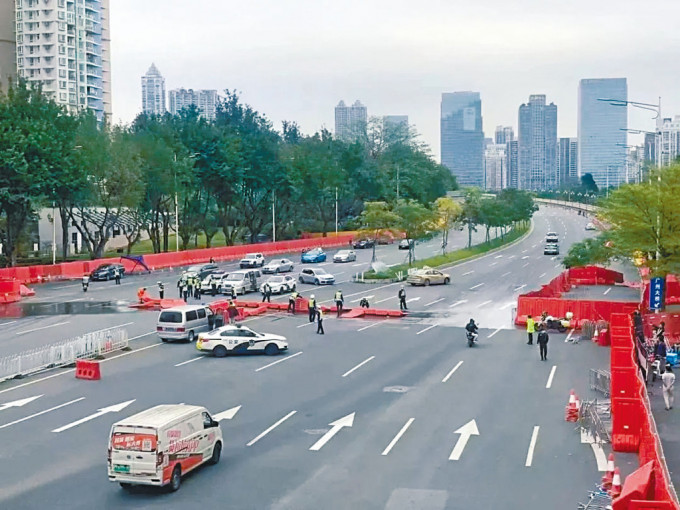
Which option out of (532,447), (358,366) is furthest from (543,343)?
(532,447)

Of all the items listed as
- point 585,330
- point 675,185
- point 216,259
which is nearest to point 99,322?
point 585,330

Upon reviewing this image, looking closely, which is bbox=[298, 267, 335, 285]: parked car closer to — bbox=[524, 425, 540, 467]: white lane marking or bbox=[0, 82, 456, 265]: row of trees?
bbox=[0, 82, 456, 265]: row of trees

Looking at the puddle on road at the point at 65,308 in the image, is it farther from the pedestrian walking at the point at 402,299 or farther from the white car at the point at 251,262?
the white car at the point at 251,262

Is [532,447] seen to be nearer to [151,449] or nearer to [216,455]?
[216,455]

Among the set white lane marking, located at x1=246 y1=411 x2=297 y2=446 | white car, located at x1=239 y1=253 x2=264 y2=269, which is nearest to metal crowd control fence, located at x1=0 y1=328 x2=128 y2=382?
white lane marking, located at x1=246 y1=411 x2=297 y2=446

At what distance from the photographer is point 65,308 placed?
160 ft

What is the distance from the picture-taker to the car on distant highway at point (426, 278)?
6128 centimetres

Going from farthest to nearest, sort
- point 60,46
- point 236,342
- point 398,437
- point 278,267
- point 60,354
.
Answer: point 60,46 → point 278,267 → point 236,342 → point 60,354 → point 398,437

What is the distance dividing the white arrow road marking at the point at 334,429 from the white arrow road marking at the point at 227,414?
2929 mm

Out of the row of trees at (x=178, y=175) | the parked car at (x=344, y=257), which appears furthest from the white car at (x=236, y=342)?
the parked car at (x=344, y=257)

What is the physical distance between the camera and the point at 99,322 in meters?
43.0

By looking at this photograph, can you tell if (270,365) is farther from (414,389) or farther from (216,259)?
(216,259)

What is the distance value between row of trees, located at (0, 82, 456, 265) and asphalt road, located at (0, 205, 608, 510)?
25850mm

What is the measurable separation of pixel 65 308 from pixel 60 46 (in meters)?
105
